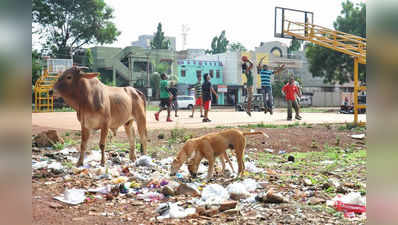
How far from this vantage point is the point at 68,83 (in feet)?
20.5

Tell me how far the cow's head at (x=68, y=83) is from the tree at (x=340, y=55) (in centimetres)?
3963

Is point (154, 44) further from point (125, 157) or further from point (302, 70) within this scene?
point (125, 157)

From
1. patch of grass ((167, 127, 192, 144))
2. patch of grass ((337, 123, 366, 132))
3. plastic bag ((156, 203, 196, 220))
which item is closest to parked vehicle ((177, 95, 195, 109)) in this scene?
patch of grass ((337, 123, 366, 132))

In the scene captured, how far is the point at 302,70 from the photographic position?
5472 cm

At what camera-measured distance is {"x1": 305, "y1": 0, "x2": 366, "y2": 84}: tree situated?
42.0 metres

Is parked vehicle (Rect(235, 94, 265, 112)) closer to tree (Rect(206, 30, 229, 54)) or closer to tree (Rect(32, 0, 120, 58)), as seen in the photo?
tree (Rect(32, 0, 120, 58))

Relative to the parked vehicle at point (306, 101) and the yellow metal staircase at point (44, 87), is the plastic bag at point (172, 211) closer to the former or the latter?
the yellow metal staircase at point (44, 87)

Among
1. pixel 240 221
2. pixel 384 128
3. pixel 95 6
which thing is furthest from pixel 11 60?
pixel 95 6

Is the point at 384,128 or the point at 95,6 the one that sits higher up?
the point at 95,6

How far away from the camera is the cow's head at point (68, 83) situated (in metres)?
6.22

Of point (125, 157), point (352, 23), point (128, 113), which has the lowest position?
point (125, 157)

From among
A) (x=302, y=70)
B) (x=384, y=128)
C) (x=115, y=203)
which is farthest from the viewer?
(x=302, y=70)

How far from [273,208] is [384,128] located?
331 cm

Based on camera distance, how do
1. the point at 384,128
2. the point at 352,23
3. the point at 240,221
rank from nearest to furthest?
the point at 384,128 → the point at 240,221 → the point at 352,23
